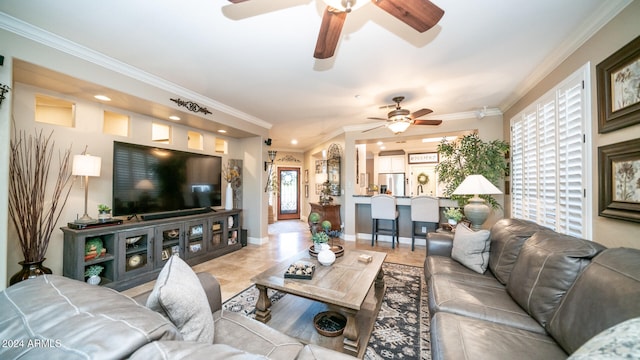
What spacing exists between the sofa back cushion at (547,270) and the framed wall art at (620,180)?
541 mm

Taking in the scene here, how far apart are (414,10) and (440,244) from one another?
2.27 m

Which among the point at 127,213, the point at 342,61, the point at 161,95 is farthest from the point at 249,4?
the point at 127,213

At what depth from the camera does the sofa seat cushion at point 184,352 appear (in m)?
0.54

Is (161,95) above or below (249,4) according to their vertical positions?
below

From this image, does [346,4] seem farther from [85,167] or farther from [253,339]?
[85,167]

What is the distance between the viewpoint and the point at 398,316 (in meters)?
2.12

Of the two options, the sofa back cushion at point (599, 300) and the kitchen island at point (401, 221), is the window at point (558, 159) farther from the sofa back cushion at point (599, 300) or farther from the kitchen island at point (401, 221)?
the kitchen island at point (401, 221)

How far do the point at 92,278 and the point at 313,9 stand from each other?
3523 mm

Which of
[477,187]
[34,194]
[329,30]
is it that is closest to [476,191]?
[477,187]

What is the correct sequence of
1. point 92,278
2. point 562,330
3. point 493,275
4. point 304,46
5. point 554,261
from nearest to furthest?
point 562,330 → point 554,261 → point 493,275 → point 304,46 → point 92,278

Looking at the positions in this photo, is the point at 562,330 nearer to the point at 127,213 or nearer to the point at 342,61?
the point at 342,61

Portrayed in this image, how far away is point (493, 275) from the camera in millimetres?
2010

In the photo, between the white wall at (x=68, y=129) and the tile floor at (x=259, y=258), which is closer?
the white wall at (x=68, y=129)

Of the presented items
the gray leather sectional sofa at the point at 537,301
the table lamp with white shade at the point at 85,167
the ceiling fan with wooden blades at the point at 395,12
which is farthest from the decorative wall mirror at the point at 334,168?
the table lamp with white shade at the point at 85,167
